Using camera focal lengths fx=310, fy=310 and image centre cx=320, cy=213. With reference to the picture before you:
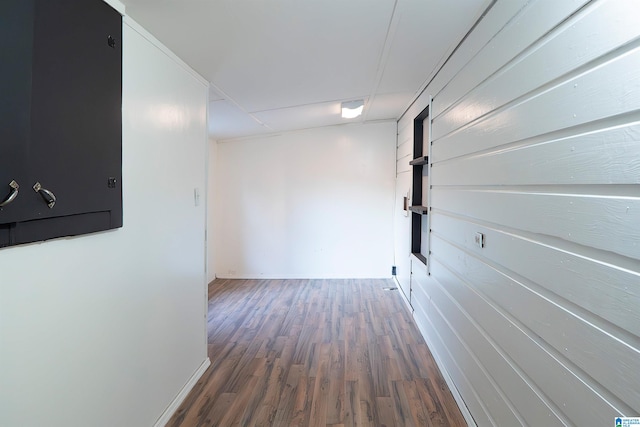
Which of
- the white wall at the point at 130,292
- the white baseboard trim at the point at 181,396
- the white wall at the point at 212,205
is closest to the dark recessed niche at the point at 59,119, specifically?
the white wall at the point at 130,292

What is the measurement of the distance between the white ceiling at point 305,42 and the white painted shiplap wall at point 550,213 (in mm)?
325

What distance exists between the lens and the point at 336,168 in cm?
494

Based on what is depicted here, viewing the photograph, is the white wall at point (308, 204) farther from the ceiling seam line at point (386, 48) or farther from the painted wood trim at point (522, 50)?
the painted wood trim at point (522, 50)

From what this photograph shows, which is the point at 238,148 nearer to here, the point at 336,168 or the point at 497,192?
the point at 336,168

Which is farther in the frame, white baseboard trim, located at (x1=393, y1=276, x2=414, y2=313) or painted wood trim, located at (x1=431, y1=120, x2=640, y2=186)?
white baseboard trim, located at (x1=393, y1=276, x2=414, y2=313)

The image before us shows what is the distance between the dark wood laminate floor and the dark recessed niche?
1.46 metres

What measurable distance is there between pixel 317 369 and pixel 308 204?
2.88 meters

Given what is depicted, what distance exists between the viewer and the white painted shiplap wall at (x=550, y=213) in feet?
2.77

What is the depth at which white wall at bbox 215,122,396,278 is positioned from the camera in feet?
16.1

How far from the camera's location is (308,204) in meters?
4.98

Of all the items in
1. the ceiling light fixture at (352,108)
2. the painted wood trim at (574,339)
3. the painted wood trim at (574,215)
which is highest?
the ceiling light fixture at (352,108)

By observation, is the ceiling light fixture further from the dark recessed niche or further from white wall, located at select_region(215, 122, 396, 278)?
the dark recessed niche

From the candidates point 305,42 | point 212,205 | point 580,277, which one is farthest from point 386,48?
point 212,205

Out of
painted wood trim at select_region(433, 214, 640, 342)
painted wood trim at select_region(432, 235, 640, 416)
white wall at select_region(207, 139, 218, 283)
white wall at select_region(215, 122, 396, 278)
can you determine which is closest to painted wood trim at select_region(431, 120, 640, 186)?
painted wood trim at select_region(433, 214, 640, 342)
